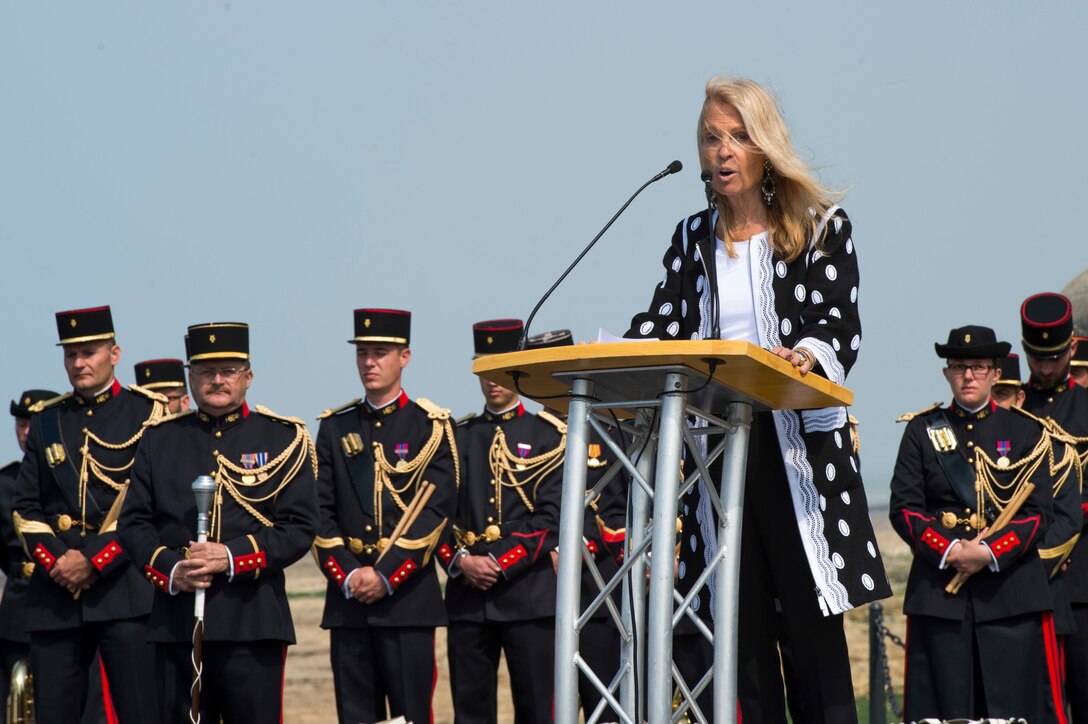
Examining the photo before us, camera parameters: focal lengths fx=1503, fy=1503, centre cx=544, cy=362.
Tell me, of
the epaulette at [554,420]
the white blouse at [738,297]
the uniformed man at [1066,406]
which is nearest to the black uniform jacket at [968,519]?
the uniformed man at [1066,406]

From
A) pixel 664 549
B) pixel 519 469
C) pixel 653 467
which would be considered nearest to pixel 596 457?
pixel 519 469

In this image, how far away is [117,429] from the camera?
645 cm

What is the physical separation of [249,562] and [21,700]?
1547 millimetres

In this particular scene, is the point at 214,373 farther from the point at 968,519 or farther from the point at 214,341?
the point at 968,519

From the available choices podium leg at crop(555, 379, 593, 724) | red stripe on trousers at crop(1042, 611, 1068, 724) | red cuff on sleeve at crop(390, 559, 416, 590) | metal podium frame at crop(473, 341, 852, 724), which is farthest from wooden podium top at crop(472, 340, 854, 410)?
red stripe on trousers at crop(1042, 611, 1068, 724)

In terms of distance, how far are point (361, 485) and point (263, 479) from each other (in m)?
0.91

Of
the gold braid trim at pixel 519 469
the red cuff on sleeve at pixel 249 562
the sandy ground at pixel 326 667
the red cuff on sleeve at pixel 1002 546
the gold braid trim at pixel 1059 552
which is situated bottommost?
the sandy ground at pixel 326 667

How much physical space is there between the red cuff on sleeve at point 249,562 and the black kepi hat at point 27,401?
125 inches

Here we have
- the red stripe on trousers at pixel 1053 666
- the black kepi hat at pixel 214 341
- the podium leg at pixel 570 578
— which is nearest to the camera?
the podium leg at pixel 570 578

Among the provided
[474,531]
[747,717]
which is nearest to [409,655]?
[474,531]

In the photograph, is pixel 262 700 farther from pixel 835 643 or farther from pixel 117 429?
pixel 835 643

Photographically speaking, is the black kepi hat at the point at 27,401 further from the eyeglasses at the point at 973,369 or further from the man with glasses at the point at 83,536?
the eyeglasses at the point at 973,369

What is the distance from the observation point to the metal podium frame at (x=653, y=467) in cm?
287

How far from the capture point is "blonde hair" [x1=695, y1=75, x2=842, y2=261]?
3.28 m
